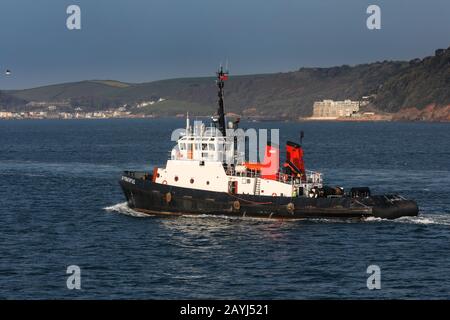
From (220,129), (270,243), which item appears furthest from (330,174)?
(270,243)

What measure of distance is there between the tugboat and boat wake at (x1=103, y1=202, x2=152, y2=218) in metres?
0.43

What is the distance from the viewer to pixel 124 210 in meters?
58.4

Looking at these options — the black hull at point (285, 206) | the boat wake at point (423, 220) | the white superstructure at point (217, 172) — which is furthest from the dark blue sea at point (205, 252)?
the white superstructure at point (217, 172)

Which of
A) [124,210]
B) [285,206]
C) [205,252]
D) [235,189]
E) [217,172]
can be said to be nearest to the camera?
[205,252]

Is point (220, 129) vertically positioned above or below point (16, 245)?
above

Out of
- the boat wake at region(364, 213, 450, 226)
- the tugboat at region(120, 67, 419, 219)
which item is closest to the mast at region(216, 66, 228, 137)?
the tugboat at region(120, 67, 419, 219)

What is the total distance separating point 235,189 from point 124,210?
9.02 m

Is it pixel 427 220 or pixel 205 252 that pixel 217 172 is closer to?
pixel 205 252

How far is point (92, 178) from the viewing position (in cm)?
8150

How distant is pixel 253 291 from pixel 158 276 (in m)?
4.92

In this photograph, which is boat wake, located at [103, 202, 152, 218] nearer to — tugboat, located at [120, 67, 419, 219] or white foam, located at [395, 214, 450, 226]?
tugboat, located at [120, 67, 419, 219]

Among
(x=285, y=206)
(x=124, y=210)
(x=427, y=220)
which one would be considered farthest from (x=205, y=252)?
(x=427, y=220)
